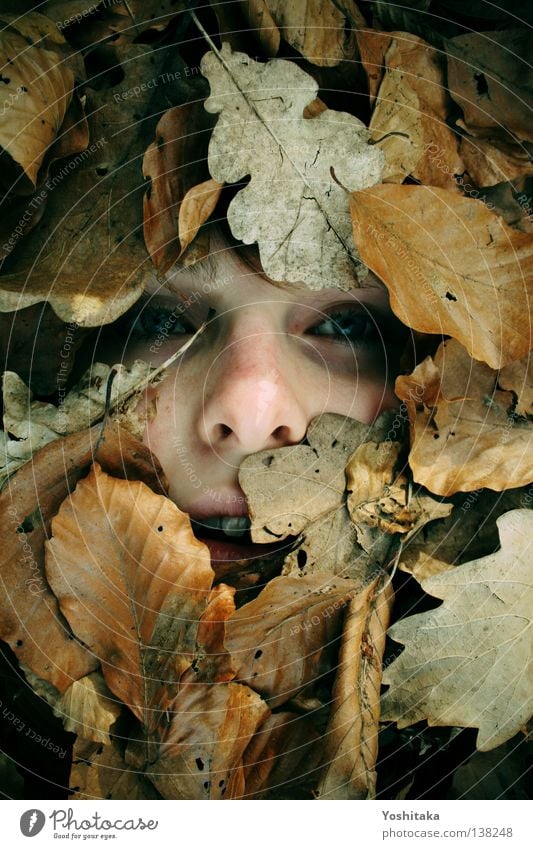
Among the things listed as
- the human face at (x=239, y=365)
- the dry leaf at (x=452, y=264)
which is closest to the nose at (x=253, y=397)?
the human face at (x=239, y=365)

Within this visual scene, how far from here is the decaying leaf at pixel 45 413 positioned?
22.3 inches

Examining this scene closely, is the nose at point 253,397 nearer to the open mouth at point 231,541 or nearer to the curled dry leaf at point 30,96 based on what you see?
the open mouth at point 231,541

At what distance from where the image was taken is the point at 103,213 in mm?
562

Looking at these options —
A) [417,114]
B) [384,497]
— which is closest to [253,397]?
[384,497]

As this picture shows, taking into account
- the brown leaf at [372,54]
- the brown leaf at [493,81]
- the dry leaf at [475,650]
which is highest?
the brown leaf at [372,54]

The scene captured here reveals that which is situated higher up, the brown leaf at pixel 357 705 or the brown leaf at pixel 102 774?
the brown leaf at pixel 102 774

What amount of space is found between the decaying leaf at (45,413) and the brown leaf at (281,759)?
0.26 m

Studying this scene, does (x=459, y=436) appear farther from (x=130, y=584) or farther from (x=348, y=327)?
(x=130, y=584)

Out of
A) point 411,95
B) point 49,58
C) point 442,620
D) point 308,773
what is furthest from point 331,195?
point 308,773

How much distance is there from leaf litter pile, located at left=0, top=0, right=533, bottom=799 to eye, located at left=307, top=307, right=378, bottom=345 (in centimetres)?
5

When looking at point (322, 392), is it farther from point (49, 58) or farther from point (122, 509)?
Result: point (49, 58)

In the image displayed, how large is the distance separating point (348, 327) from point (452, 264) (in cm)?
10

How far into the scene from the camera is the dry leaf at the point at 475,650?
22.5 inches

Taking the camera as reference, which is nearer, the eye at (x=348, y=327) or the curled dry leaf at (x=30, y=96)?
the curled dry leaf at (x=30, y=96)
